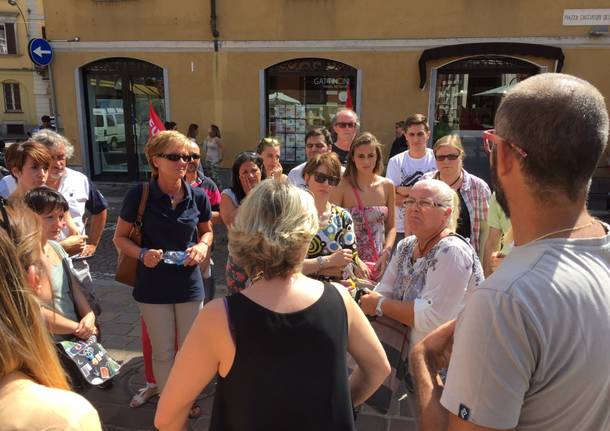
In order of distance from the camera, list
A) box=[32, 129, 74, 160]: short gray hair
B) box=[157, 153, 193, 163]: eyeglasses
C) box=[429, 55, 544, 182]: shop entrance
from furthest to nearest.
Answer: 1. box=[429, 55, 544, 182]: shop entrance
2. box=[32, 129, 74, 160]: short gray hair
3. box=[157, 153, 193, 163]: eyeglasses

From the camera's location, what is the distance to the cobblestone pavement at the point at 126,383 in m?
3.12

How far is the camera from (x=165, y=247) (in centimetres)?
308

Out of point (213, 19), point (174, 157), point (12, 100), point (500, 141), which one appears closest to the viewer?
point (500, 141)

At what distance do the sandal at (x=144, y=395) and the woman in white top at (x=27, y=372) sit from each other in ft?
7.95

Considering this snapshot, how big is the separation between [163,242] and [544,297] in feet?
8.16

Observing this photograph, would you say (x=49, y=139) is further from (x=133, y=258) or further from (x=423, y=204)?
(x=423, y=204)

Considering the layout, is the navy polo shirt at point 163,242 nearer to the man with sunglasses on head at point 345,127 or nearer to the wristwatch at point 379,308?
the wristwatch at point 379,308

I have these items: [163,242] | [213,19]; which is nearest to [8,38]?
[213,19]

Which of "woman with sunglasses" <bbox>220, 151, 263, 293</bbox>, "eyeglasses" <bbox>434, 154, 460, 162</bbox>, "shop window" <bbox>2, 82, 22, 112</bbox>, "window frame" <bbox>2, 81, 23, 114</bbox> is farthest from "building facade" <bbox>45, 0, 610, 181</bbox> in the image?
"shop window" <bbox>2, 82, 22, 112</bbox>

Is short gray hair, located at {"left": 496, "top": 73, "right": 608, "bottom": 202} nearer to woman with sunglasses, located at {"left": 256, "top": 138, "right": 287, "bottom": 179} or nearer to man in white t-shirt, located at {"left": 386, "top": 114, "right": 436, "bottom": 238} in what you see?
woman with sunglasses, located at {"left": 256, "top": 138, "right": 287, "bottom": 179}

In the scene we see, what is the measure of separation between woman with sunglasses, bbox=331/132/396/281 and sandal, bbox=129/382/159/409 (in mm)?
1766

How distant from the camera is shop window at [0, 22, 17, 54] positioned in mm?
31016

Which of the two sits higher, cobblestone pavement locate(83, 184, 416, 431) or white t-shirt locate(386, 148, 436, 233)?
white t-shirt locate(386, 148, 436, 233)

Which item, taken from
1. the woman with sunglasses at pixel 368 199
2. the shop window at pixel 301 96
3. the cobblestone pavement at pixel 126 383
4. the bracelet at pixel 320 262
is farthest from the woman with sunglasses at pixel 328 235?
the shop window at pixel 301 96
